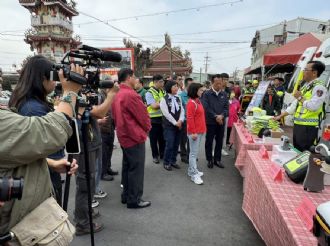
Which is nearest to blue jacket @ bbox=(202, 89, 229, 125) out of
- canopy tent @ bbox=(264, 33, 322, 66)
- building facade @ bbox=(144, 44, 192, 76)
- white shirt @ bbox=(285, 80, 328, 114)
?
white shirt @ bbox=(285, 80, 328, 114)

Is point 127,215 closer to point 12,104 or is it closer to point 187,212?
point 187,212

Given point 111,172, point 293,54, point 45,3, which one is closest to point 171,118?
point 111,172

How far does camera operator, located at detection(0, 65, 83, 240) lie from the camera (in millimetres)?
1024

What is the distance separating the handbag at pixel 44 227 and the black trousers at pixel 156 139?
394 cm

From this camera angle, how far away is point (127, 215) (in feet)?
10.2

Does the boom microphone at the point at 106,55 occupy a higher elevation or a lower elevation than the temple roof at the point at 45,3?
lower

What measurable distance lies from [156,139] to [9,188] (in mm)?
4359

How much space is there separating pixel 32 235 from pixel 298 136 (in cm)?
353

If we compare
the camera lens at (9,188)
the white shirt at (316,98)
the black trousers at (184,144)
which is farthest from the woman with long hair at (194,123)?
the camera lens at (9,188)

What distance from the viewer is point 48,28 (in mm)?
29703

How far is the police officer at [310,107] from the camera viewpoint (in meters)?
3.26

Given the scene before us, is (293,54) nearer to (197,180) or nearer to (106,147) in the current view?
(197,180)

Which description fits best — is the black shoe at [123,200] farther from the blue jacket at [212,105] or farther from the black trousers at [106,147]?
→ the blue jacket at [212,105]

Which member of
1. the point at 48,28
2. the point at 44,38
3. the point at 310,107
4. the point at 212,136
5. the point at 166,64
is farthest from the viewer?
the point at 166,64
